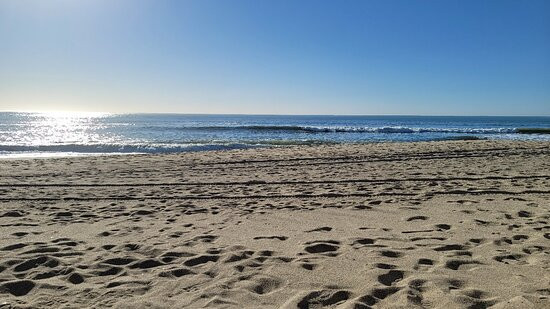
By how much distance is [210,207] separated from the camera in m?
6.57

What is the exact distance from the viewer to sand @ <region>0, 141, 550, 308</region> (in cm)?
307

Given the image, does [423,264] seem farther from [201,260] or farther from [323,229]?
[201,260]

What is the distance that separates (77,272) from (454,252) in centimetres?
384

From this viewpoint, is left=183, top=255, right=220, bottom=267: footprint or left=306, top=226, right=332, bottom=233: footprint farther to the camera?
left=306, top=226, right=332, bottom=233: footprint

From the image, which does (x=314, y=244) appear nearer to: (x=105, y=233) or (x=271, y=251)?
(x=271, y=251)

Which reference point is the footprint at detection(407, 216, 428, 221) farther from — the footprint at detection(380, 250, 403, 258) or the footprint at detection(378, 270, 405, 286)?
the footprint at detection(378, 270, 405, 286)

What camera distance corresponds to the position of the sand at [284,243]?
307 cm

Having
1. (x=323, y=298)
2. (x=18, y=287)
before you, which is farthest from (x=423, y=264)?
(x=18, y=287)

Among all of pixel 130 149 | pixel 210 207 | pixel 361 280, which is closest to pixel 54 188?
pixel 210 207

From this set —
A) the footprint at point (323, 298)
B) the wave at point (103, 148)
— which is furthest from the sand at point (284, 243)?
the wave at point (103, 148)

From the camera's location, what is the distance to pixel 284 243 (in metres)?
4.41

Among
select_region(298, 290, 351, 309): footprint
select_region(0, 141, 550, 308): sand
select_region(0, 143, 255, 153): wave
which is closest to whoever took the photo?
select_region(298, 290, 351, 309): footprint

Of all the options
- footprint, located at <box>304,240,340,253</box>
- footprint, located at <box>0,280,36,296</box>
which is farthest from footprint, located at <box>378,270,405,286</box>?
footprint, located at <box>0,280,36,296</box>

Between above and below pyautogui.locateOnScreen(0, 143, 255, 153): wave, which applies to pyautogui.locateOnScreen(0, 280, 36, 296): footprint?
above
